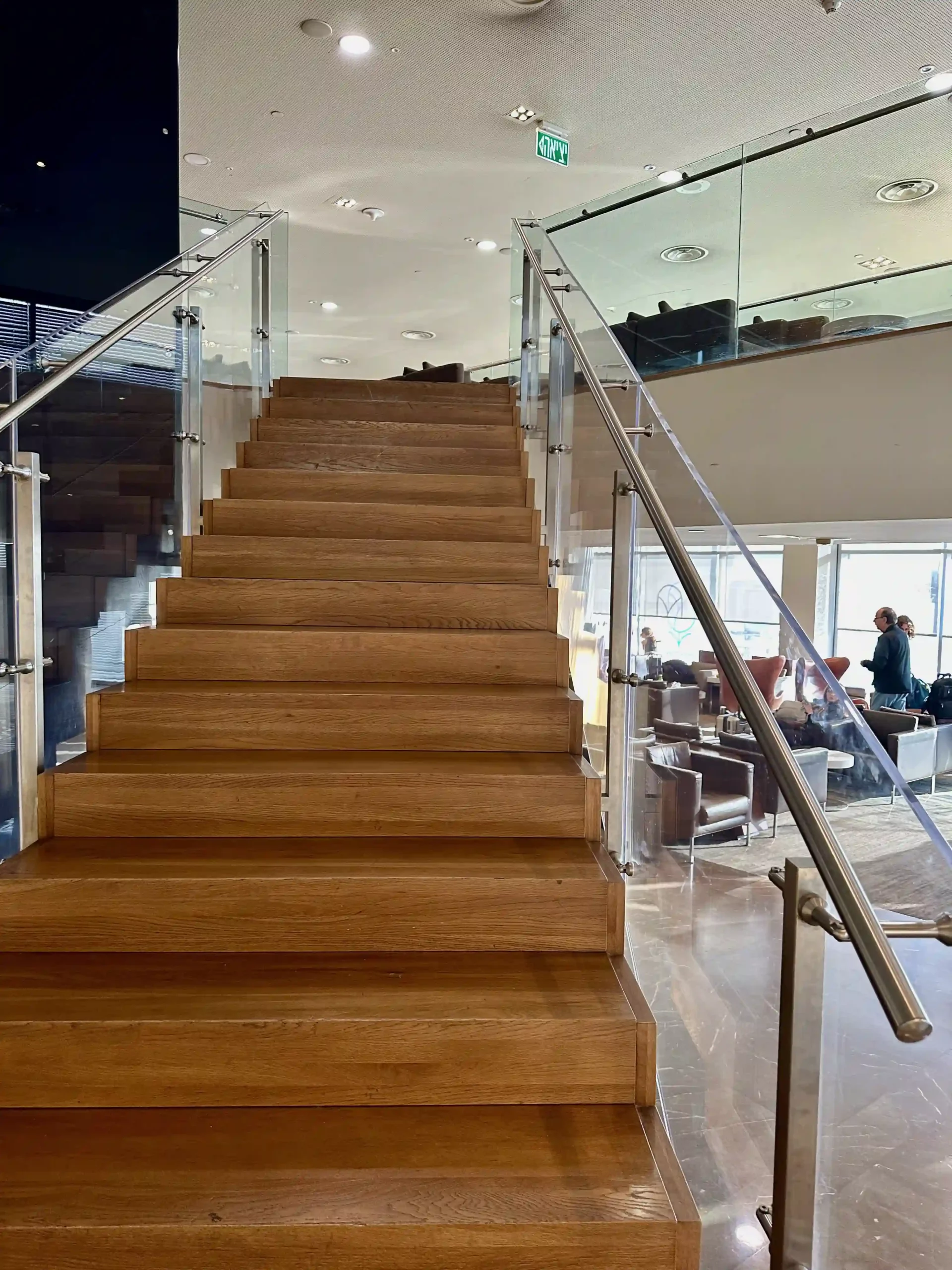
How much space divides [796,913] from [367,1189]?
90 cm

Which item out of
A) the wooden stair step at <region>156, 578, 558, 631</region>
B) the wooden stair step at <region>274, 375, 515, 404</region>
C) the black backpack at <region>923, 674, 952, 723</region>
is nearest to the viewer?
the wooden stair step at <region>156, 578, 558, 631</region>

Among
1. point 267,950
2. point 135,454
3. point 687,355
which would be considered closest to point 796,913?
point 267,950

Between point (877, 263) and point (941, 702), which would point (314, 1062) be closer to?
point (877, 263)

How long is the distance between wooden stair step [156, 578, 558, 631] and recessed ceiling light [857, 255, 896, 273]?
3937mm

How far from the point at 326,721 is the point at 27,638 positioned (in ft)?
2.61

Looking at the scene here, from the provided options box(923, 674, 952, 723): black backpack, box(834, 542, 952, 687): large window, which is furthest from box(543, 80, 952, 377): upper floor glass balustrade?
box(834, 542, 952, 687): large window

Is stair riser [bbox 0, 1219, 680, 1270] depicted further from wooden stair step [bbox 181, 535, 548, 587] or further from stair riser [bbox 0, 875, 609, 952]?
wooden stair step [bbox 181, 535, 548, 587]

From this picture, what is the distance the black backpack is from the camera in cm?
974

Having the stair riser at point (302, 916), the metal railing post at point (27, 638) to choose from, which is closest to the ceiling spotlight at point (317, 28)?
the metal railing post at point (27, 638)

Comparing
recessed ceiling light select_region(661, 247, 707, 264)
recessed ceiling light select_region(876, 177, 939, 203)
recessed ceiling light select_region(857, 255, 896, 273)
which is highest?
recessed ceiling light select_region(876, 177, 939, 203)

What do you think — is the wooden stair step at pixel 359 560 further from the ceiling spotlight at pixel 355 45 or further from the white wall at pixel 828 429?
the ceiling spotlight at pixel 355 45

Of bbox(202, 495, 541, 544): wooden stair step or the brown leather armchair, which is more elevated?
bbox(202, 495, 541, 544): wooden stair step

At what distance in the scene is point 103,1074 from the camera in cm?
168

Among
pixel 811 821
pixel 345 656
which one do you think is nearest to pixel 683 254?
pixel 345 656
